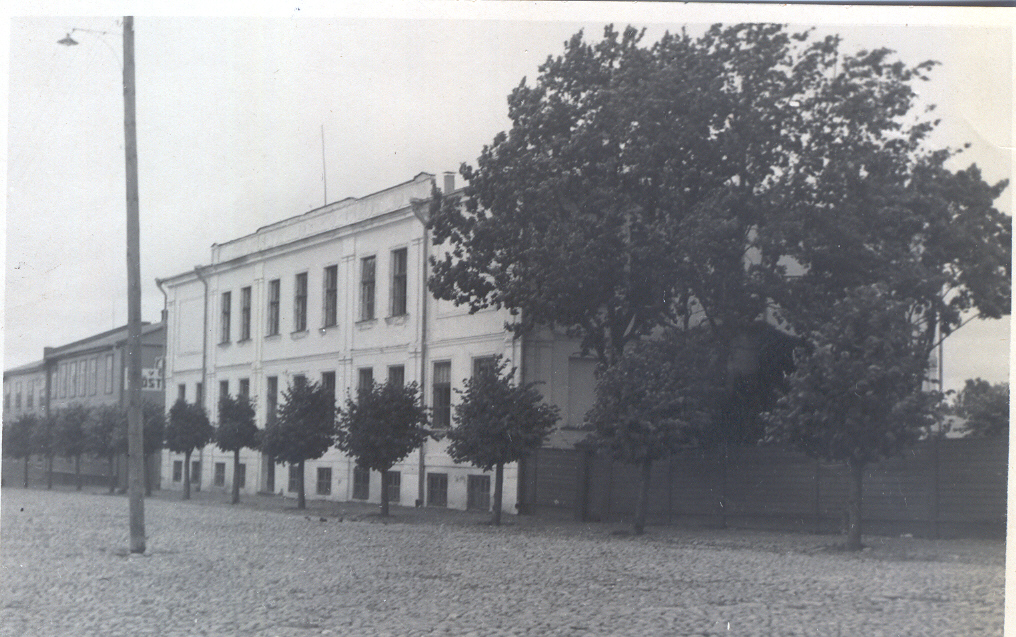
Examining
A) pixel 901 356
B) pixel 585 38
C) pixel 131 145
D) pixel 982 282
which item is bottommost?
pixel 901 356

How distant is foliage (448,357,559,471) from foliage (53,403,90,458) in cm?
2319

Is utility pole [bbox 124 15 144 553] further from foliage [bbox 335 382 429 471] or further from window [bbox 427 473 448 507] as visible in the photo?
window [bbox 427 473 448 507]

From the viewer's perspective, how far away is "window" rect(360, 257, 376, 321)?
108ft

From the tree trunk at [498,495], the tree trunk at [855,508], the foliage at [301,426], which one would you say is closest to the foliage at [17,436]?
the foliage at [301,426]

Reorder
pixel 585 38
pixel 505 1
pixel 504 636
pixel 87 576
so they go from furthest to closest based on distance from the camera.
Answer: pixel 585 38
pixel 87 576
pixel 505 1
pixel 504 636

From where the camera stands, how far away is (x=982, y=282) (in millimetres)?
20359

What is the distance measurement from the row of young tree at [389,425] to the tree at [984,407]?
804cm

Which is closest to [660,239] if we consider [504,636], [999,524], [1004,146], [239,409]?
[999,524]

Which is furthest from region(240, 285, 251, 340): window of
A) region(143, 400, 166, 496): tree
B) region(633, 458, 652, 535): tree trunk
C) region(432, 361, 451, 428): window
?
region(633, 458, 652, 535): tree trunk

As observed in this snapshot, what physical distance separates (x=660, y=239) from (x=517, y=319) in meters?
5.48

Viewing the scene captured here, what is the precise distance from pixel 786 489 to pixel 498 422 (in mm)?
5780

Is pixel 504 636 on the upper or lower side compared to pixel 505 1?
lower

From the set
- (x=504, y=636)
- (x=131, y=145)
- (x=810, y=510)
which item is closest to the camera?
(x=504, y=636)

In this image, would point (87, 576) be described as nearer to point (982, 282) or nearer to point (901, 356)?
point (901, 356)
